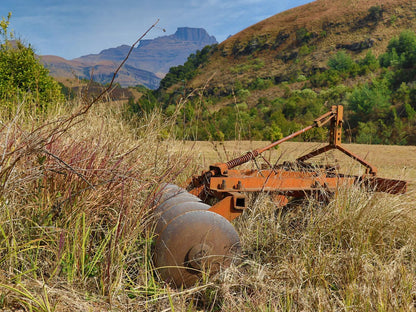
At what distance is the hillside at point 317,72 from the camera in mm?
20703

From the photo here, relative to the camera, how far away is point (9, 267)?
7.39 ft

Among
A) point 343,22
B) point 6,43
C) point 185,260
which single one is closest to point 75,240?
point 185,260

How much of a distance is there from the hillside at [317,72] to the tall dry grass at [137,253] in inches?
336

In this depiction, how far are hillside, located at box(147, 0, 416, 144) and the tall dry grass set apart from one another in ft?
28.0

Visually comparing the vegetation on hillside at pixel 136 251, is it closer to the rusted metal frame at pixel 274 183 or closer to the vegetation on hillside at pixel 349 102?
the rusted metal frame at pixel 274 183

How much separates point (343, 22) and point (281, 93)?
2877cm

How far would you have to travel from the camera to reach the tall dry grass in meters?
2.21

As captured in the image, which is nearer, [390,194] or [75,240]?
[75,240]

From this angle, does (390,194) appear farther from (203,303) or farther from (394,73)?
(394,73)

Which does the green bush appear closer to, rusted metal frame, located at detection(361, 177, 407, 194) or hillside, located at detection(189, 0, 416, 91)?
hillside, located at detection(189, 0, 416, 91)

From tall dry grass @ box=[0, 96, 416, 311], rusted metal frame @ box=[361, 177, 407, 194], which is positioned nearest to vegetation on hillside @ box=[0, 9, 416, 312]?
tall dry grass @ box=[0, 96, 416, 311]

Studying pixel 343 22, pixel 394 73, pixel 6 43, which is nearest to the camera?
pixel 6 43

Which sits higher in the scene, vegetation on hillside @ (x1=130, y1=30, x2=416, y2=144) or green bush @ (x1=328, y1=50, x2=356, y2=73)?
green bush @ (x1=328, y1=50, x2=356, y2=73)

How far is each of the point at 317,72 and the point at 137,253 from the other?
44525mm
